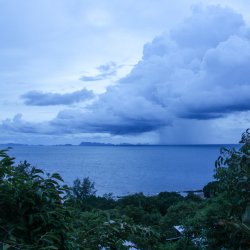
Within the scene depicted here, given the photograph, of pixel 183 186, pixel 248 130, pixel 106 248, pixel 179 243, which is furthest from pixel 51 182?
pixel 183 186

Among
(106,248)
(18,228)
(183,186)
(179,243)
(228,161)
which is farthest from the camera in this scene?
(183,186)

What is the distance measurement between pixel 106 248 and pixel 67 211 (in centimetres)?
54

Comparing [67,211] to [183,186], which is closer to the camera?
[67,211]

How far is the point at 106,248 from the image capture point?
8.58 feet

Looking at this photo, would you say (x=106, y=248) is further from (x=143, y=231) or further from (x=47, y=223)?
(x=47, y=223)

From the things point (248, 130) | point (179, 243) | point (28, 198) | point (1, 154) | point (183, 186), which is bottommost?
point (183, 186)

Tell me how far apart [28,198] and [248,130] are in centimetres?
299

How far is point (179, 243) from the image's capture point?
8305 millimetres

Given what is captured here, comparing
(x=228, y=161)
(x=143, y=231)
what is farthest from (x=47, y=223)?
(x=228, y=161)

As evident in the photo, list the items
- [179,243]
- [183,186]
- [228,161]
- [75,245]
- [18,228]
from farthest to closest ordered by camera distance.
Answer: [183,186], [179,243], [228,161], [75,245], [18,228]

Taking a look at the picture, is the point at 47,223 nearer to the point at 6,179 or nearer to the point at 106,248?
the point at 6,179

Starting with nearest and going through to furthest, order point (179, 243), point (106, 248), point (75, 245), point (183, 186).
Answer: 1. point (75, 245)
2. point (106, 248)
3. point (179, 243)
4. point (183, 186)

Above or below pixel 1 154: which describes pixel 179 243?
below

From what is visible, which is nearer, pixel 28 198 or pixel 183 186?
pixel 28 198
